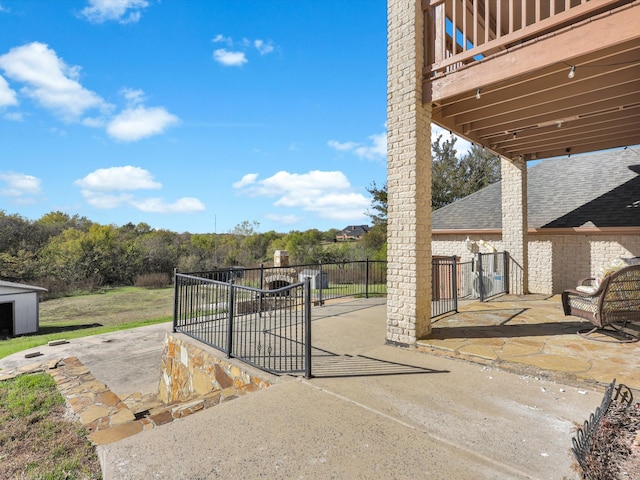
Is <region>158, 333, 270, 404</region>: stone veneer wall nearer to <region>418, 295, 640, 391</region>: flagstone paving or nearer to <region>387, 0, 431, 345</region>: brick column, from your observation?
<region>387, 0, 431, 345</region>: brick column

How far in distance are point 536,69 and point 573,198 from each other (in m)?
8.35

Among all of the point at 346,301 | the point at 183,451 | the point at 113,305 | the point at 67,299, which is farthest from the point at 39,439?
the point at 67,299

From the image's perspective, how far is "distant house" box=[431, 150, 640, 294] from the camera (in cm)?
874

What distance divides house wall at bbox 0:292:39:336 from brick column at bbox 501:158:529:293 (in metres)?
18.6

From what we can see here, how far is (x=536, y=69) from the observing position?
4.34 m

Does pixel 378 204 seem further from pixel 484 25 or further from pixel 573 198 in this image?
pixel 484 25

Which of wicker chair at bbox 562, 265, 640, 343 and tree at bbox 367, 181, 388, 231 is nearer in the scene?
wicker chair at bbox 562, 265, 640, 343

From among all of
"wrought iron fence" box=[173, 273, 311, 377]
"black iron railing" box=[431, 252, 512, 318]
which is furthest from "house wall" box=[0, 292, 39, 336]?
"black iron railing" box=[431, 252, 512, 318]

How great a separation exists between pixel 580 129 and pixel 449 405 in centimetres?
748

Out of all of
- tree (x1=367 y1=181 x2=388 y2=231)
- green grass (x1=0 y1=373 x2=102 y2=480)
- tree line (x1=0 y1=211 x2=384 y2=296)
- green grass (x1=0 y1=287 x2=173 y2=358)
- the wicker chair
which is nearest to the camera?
green grass (x1=0 y1=373 x2=102 y2=480)

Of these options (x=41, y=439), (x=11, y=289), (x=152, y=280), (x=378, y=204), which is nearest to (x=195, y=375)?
(x=41, y=439)

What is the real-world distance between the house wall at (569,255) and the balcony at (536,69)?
2759mm

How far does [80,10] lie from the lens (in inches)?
332

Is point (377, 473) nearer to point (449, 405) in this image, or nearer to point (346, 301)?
point (449, 405)
